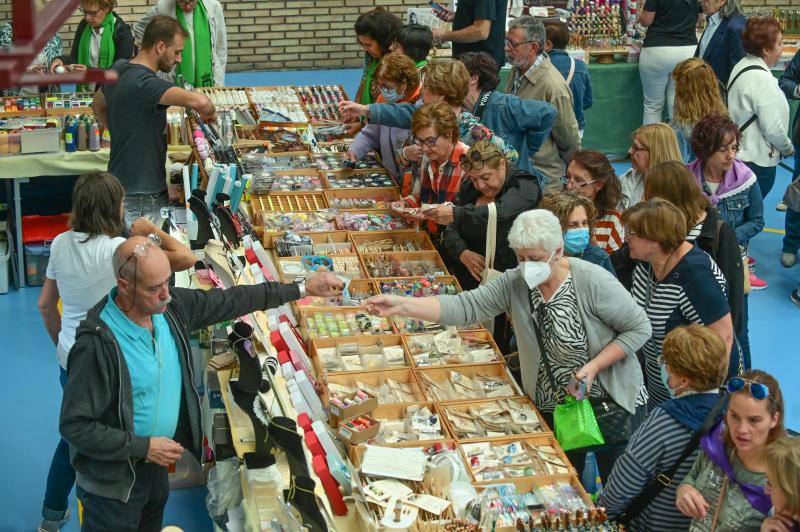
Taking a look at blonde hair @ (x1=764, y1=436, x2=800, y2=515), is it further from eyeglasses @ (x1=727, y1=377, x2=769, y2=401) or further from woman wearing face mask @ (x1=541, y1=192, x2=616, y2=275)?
woman wearing face mask @ (x1=541, y1=192, x2=616, y2=275)

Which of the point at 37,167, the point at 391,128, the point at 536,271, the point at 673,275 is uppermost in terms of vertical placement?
the point at 391,128

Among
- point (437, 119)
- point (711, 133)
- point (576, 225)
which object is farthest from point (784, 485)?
point (711, 133)

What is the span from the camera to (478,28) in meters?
8.59

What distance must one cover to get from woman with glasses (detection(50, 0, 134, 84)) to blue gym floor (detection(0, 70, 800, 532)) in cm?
264

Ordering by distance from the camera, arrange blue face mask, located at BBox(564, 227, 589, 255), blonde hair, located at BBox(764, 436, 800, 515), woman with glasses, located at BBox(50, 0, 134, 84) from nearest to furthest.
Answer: blonde hair, located at BBox(764, 436, 800, 515) < blue face mask, located at BBox(564, 227, 589, 255) < woman with glasses, located at BBox(50, 0, 134, 84)

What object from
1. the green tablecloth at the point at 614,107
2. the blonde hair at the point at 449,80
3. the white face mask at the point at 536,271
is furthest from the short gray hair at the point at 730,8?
the white face mask at the point at 536,271

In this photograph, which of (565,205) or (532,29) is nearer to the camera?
(565,205)

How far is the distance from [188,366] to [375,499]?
979mm

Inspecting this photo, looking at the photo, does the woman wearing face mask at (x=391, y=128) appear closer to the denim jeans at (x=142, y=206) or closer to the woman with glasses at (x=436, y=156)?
the woman with glasses at (x=436, y=156)

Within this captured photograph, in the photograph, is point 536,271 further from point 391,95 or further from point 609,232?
point 391,95

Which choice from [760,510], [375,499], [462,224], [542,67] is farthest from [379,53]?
[760,510]

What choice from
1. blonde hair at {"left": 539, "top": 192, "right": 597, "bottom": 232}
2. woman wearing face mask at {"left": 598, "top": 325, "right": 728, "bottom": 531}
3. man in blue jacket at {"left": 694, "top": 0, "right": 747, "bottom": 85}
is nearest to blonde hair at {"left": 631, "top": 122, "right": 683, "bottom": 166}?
blonde hair at {"left": 539, "top": 192, "right": 597, "bottom": 232}

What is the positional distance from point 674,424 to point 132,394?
7.10 ft

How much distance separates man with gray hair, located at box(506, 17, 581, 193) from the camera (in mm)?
7520
